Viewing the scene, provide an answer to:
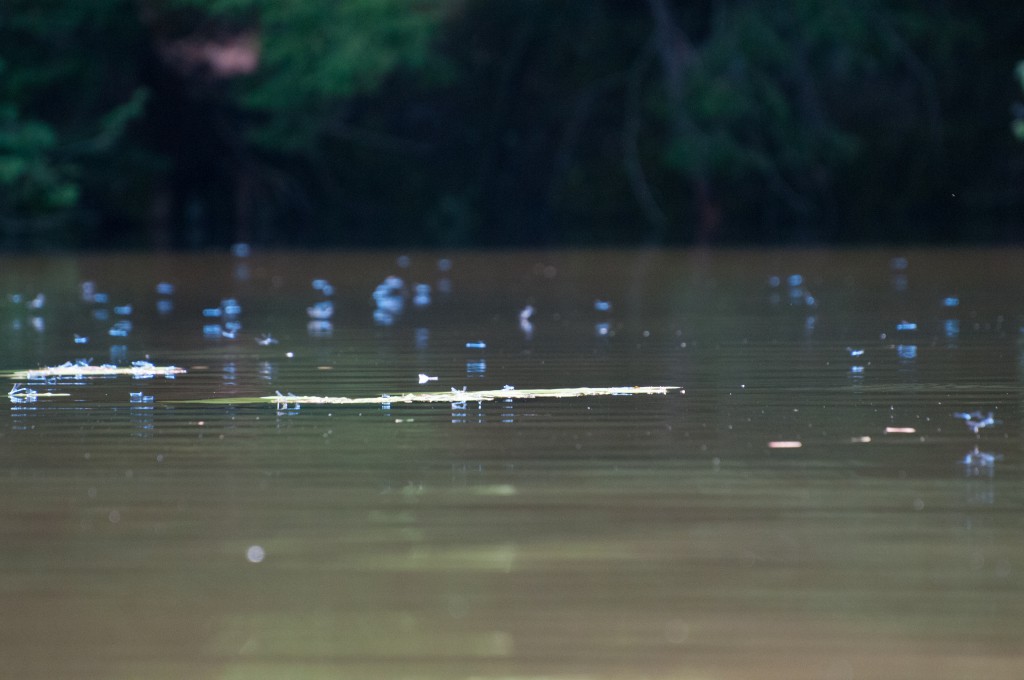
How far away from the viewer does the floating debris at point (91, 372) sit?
8641 mm

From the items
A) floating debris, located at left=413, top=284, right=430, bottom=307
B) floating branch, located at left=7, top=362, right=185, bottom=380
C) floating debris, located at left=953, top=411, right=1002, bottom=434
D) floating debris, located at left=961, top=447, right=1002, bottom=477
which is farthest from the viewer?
floating debris, located at left=413, top=284, right=430, bottom=307

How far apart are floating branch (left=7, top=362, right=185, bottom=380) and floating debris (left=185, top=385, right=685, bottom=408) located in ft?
3.77

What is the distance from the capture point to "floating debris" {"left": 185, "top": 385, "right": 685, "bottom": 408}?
754 centimetres

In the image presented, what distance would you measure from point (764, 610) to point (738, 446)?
2.23 m

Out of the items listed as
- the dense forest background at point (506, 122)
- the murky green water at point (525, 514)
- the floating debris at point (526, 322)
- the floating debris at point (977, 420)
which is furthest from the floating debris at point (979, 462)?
the dense forest background at point (506, 122)

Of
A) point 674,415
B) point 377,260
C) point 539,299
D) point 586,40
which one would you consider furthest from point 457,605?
point 586,40

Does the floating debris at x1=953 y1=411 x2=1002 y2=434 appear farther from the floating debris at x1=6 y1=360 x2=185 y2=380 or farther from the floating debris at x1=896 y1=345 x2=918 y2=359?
the floating debris at x1=6 y1=360 x2=185 y2=380

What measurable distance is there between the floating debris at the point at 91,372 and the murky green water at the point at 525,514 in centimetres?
25

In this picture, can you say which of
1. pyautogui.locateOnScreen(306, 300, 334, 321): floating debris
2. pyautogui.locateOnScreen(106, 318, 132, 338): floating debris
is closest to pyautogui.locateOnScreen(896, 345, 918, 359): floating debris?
pyautogui.locateOnScreen(306, 300, 334, 321): floating debris

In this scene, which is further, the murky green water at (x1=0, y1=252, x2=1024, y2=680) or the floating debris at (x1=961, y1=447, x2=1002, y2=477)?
the floating debris at (x1=961, y1=447, x2=1002, y2=477)

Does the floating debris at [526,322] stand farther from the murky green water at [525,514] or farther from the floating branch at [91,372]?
the floating branch at [91,372]

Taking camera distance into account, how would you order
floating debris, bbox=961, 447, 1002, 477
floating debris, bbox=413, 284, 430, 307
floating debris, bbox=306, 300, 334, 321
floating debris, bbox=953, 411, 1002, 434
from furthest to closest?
floating debris, bbox=413, 284, 430, 307
floating debris, bbox=306, 300, 334, 321
floating debris, bbox=953, 411, 1002, 434
floating debris, bbox=961, 447, 1002, 477

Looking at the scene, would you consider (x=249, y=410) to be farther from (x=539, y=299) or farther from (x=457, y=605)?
(x=539, y=299)

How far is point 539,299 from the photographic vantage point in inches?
564
